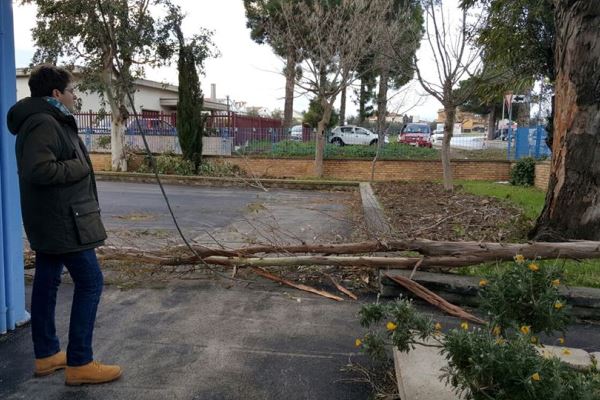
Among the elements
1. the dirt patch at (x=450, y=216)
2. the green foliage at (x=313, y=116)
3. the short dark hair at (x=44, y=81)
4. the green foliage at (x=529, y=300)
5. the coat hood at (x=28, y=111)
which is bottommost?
the dirt patch at (x=450, y=216)

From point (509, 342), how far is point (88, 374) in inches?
91.2

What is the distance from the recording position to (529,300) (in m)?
2.44

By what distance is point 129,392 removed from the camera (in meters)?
2.87

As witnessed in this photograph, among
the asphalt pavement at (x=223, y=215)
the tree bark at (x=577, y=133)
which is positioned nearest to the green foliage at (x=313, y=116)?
the asphalt pavement at (x=223, y=215)

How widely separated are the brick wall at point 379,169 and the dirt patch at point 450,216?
5.21 m

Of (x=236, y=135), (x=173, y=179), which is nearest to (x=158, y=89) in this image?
(x=236, y=135)

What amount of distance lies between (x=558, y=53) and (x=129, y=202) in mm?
9315

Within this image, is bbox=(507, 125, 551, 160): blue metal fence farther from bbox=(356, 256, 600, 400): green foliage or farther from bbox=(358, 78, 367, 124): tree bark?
bbox=(358, 78, 367, 124): tree bark

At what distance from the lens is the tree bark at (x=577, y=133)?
5.26 meters

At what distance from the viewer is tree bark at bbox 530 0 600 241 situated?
17.3ft

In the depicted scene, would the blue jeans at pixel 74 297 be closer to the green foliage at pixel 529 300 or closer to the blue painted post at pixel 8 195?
the blue painted post at pixel 8 195

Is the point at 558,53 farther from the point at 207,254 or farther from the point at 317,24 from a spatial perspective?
the point at 317,24

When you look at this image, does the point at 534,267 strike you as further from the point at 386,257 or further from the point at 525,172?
the point at 525,172

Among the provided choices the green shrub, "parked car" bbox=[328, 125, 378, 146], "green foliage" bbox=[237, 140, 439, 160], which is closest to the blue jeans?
the green shrub
